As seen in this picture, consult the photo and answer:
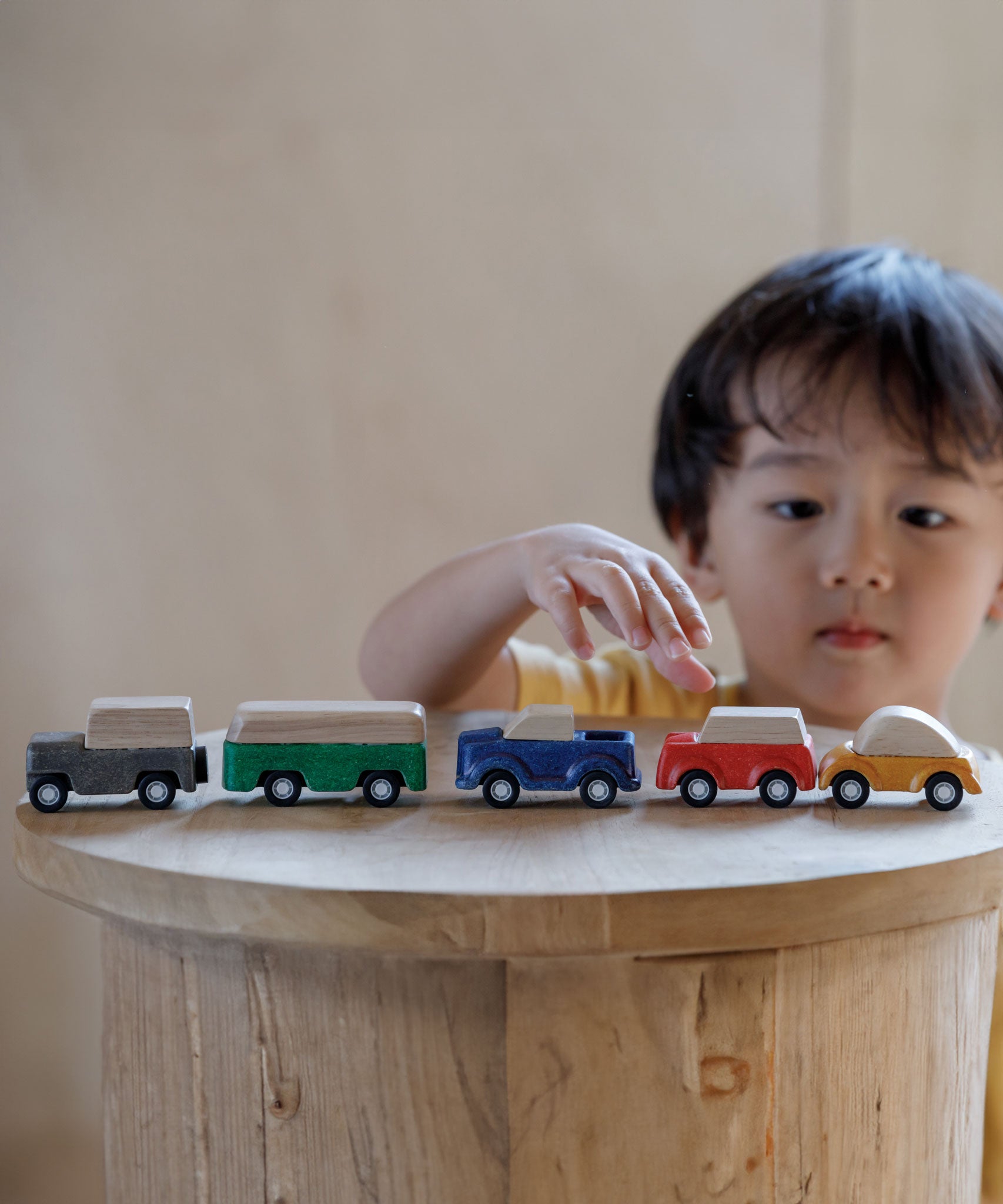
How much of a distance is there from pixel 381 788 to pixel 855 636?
0.78 meters

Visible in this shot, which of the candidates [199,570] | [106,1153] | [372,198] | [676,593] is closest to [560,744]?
[676,593]

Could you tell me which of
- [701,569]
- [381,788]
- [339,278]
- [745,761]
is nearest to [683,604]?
[745,761]

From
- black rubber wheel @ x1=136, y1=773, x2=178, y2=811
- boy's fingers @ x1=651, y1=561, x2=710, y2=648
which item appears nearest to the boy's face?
boy's fingers @ x1=651, y1=561, x2=710, y2=648

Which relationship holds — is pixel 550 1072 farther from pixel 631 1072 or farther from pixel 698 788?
pixel 698 788

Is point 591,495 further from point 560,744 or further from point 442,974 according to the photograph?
point 442,974

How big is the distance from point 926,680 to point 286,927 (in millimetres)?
1059

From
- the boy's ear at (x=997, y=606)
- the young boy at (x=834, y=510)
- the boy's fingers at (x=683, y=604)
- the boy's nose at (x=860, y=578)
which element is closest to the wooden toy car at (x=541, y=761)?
the boy's fingers at (x=683, y=604)

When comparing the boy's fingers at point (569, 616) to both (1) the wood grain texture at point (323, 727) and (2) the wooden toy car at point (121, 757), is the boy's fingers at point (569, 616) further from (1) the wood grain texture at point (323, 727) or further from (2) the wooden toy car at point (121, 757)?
(2) the wooden toy car at point (121, 757)

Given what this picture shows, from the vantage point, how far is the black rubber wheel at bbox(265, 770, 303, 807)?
0.85 meters

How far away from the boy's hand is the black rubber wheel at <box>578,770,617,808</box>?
0.29ft

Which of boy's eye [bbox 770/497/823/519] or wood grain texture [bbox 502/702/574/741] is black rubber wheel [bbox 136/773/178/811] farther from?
boy's eye [bbox 770/497/823/519]

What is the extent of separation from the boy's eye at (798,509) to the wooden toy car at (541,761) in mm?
668

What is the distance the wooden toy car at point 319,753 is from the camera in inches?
33.5

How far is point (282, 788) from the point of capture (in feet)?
2.80
